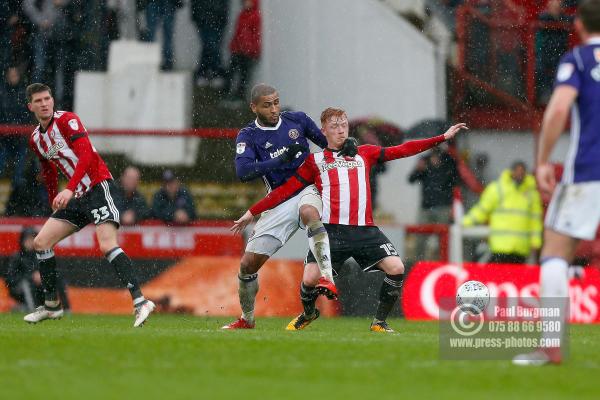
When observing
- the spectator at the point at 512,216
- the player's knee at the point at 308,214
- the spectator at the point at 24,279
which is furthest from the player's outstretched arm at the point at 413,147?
the spectator at the point at 24,279

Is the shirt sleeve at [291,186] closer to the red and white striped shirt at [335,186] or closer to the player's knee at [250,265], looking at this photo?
the red and white striped shirt at [335,186]

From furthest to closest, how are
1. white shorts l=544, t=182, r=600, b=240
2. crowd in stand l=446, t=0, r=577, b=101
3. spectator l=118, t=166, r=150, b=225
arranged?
crowd in stand l=446, t=0, r=577, b=101, spectator l=118, t=166, r=150, b=225, white shorts l=544, t=182, r=600, b=240

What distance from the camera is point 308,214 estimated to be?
33.6 feet

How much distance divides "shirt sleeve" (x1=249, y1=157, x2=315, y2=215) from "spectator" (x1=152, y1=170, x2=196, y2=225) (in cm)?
530

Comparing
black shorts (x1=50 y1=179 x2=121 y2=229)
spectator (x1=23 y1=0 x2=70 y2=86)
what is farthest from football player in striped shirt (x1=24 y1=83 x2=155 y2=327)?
spectator (x1=23 y1=0 x2=70 y2=86)

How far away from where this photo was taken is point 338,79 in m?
17.5

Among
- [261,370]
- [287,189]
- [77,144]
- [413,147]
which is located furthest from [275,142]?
[261,370]

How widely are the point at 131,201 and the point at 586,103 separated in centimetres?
959

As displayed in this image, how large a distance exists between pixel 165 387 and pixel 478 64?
1234cm

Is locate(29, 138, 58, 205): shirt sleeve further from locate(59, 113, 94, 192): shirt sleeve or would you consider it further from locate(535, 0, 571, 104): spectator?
locate(535, 0, 571, 104): spectator

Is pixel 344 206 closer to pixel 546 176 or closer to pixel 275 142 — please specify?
pixel 275 142

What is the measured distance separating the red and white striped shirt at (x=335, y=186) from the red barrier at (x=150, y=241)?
510cm

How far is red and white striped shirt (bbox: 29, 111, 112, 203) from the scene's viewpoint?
10.7 m

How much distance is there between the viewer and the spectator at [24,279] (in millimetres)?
15086
